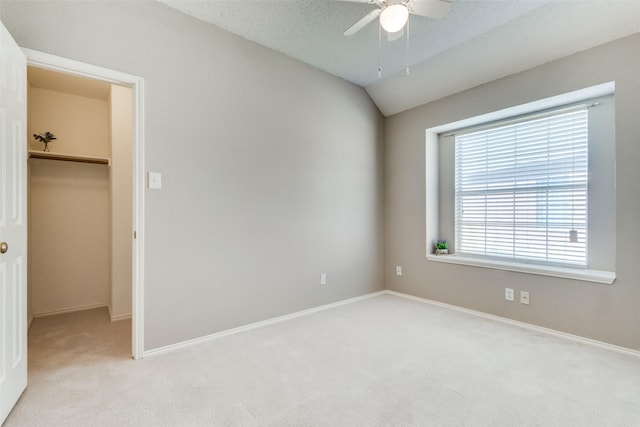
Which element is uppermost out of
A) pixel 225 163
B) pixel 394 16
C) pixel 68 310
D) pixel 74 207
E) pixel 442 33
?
pixel 442 33

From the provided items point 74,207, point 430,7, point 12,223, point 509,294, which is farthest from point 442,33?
point 74,207

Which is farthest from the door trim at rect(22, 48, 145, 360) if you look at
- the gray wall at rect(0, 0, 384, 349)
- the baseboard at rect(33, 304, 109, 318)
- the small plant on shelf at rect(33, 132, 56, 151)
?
the baseboard at rect(33, 304, 109, 318)

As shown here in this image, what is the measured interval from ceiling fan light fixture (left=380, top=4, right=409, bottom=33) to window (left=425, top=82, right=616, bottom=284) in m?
1.93

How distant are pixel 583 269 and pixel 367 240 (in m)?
2.19

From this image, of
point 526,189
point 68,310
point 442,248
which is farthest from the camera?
point 442,248

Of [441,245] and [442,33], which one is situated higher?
[442,33]

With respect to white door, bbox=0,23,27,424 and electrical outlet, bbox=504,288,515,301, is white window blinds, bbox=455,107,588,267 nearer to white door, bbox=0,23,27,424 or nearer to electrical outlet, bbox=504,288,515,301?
electrical outlet, bbox=504,288,515,301

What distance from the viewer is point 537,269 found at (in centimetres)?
290

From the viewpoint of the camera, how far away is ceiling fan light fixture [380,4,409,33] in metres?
1.76

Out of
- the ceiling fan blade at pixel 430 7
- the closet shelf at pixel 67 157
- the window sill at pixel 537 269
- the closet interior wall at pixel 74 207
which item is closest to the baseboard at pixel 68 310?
the closet interior wall at pixel 74 207

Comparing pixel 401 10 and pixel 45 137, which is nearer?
pixel 401 10

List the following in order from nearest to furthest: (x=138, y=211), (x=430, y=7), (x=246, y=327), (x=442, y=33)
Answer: (x=430, y=7)
(x=138, y=211)
(x=442, y=33)
(x=246, y=327)

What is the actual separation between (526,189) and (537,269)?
2.81ft

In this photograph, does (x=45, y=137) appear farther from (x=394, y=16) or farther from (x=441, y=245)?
(x=441, y=245)
